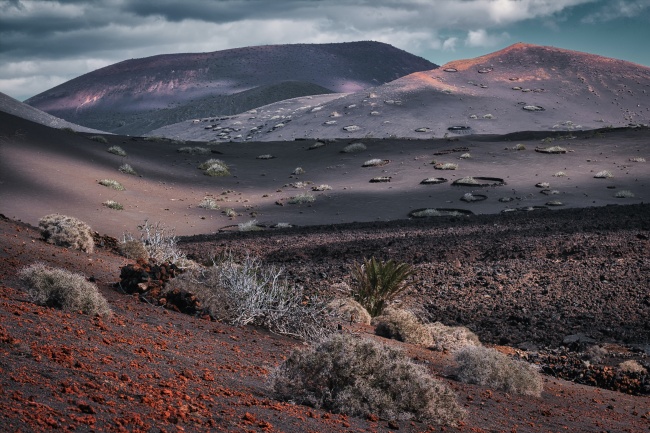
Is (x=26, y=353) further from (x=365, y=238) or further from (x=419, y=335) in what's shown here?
(x=365, y=238)

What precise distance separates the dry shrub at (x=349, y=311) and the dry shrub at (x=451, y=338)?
1090 mm

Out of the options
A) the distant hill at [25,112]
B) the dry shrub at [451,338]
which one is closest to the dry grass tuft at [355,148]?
the distant hill at [25,112]

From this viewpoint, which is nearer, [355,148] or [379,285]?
[379,285]

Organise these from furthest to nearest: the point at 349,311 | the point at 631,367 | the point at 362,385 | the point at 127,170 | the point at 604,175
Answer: the point at 127,170, the point at 604,175, the point at 349,311, the point at 631,367, the point at 362,385

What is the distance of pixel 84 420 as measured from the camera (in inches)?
183

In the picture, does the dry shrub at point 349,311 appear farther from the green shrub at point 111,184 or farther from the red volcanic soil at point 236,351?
the green shrub at point 111,184

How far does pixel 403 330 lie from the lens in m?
11.6

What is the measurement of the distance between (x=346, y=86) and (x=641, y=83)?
204 feet

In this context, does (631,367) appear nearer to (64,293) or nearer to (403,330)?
(403,330)

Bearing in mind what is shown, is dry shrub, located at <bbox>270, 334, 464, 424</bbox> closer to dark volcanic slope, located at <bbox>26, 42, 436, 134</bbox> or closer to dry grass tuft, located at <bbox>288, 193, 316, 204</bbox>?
dry grass tuft, located at <bbox>288, 193, 316, 204</bbox>

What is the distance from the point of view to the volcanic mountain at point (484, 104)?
69.2 m

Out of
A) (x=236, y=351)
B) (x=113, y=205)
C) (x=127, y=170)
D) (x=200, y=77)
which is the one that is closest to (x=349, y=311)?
(x=236, y=351)

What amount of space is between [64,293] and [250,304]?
2.78 metres

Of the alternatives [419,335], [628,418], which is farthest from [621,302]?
[628,418]
